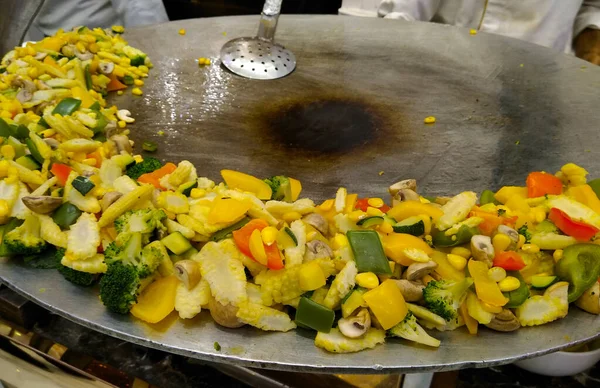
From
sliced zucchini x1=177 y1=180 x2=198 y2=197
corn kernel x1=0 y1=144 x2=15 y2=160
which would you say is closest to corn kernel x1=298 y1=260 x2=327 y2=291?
sliced zucchini x1=177 y1=180 x2=198 y2=197

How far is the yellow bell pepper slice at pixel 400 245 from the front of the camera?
122cm

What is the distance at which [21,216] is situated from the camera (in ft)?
4.23

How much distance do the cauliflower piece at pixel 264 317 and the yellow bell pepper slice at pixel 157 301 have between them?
0.55 ft

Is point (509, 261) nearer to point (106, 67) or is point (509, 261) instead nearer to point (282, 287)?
point (282, 287)

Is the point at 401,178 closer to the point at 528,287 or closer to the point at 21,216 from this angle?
the point at 528,287

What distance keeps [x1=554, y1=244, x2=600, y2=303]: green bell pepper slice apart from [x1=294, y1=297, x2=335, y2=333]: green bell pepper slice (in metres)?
0.57

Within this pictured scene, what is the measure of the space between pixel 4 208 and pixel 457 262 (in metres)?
1.09

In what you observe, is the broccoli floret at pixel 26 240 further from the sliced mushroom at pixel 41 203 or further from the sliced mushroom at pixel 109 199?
the sliced mushroom at pixel 109 199

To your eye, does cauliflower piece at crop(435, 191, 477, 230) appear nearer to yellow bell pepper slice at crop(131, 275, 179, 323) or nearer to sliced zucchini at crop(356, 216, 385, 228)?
sliced zucchini at crop(356, 216, 385, 228)

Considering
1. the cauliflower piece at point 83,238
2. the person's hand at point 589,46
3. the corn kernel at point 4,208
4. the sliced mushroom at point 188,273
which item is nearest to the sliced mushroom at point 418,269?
the sliced mushroom at point 188,273

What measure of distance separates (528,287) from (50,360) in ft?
4.22

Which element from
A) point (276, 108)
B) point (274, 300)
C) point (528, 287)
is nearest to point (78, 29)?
point (276, 108)

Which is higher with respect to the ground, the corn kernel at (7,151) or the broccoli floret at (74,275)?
the corn kernel at (7,151)

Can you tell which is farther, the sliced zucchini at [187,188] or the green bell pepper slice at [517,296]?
the sliced zucchini at [187,188]
